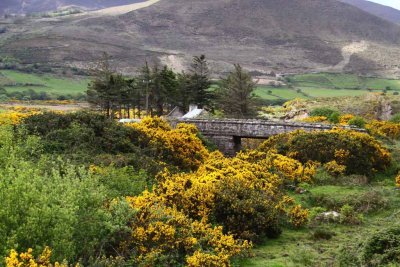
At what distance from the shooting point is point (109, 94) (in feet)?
147

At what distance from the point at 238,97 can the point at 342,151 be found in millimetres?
24614

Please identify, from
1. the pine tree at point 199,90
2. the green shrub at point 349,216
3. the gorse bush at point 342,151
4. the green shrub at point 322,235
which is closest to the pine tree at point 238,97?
the pine tree at point 199,90

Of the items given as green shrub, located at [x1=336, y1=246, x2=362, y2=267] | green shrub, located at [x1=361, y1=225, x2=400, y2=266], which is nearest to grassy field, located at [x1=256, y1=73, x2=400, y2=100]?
green shrub, located at [x1=336, y1=246, x2=362, y2=267]

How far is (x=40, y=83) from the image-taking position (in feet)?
388

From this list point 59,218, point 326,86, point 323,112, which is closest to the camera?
point 59,218

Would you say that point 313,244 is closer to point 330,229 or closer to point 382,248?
point 330,229

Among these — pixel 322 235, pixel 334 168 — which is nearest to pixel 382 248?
pixel 322 235

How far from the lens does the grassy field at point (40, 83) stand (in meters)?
109

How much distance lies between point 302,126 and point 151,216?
21.7 meters

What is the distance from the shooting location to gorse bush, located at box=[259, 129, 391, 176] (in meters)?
25.1

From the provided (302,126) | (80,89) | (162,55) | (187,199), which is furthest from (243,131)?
(162,55)

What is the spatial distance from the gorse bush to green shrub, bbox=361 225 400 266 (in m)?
12.9

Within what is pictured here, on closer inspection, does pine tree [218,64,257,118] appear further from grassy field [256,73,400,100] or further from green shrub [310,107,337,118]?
grassy field [256,73,400,100]

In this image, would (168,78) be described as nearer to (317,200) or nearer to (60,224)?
(317,200)
